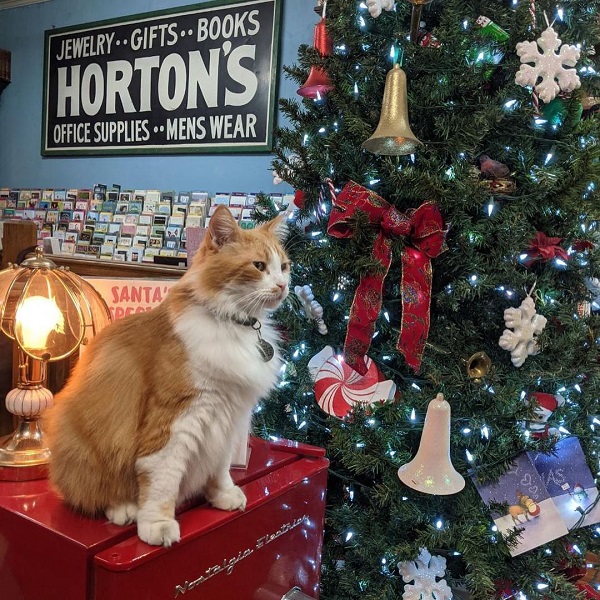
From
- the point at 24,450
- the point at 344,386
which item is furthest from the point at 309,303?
the point at 24,450

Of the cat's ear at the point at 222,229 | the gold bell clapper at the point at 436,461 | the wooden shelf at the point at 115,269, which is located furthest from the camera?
the wooden shelf at the point at 115,269

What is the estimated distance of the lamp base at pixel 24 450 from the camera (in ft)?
2.89

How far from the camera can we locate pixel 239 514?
0.82m

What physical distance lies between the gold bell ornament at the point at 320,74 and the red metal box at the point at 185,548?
3.12ft

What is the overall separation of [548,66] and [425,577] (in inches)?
47.5

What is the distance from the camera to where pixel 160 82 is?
101 inches

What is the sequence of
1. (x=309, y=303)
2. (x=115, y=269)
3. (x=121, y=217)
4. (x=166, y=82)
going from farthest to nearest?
(x=121, y=217)
(x=166, y=82)
(x=115, y=269)
(x=309, y=303)

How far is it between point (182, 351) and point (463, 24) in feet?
3.26

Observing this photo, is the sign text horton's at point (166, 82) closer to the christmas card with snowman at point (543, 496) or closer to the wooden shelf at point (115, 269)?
the wooden shelf at point (115, 269)

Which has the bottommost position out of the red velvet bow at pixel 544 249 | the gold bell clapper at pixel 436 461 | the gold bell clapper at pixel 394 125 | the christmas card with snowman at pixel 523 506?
the christmas card with snowman at pixel 523 506

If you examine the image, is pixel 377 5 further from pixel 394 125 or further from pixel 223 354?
pixel 223 354

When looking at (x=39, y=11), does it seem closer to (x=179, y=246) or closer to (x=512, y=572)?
(x=179, y=246)

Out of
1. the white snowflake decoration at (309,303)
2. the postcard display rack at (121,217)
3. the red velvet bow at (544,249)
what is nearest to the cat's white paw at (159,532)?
the white snowflake decoration at (309,303)

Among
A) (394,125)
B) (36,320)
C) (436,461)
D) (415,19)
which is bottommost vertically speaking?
(436,461)
